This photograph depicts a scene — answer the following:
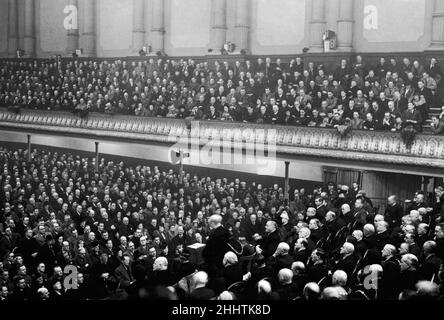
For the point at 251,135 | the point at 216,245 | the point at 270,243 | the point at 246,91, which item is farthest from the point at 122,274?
the point at 246,91

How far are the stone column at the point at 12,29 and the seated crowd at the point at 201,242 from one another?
9.11m

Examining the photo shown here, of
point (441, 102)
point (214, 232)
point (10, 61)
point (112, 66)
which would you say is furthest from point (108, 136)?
point (214, 232)

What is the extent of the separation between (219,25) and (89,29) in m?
5.31

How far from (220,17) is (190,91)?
4.16 meters

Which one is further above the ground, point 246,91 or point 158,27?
point 158,27

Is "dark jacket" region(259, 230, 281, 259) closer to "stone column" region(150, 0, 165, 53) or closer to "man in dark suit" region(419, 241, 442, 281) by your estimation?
"man in dark suit" region(419, 241, 442, 281)

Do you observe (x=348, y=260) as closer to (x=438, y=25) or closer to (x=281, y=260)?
(x=281, y=260)

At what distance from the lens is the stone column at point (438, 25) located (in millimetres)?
13759

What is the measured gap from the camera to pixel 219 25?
18.1 meters

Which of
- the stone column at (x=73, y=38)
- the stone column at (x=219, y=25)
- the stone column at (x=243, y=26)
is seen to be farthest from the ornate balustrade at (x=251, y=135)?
the stone column at (x=243, y=26)

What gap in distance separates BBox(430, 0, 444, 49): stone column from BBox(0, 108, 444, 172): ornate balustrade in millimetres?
3600

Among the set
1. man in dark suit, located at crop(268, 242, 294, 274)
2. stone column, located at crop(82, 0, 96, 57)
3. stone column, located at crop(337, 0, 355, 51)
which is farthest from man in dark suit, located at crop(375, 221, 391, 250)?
stone column, located at crop(82, 0, 96, 57)

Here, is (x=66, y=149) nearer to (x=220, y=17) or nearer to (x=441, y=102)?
(x=220, y=17)

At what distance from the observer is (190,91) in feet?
49.4
